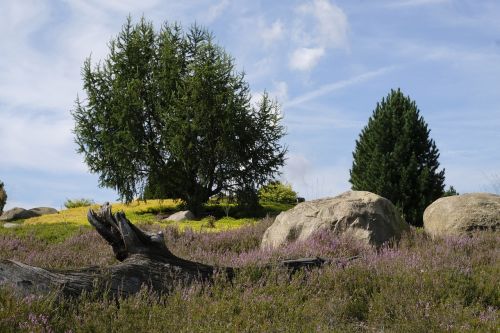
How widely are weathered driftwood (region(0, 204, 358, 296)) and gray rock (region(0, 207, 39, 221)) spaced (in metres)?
24.6

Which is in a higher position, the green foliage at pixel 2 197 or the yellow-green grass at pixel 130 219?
the green foliage at pixel 2 197

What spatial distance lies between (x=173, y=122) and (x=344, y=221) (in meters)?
15.3

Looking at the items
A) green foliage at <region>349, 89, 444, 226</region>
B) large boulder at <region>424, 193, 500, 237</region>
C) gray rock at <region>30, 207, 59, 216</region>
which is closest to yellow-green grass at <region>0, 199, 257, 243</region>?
gray rock at <region>30, 207, 59, 216</region>

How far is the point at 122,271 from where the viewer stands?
240 inches

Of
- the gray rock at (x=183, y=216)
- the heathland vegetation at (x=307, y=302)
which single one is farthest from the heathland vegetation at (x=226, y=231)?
the gray rock at (x=183, y=216)

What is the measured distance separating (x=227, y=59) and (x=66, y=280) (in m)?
21.8

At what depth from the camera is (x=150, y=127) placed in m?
27.3

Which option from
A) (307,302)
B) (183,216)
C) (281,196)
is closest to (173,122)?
(183,216)

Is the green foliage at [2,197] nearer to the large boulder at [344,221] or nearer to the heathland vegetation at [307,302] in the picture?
the large boulder at [344,221]

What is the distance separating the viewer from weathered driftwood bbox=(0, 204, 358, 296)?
5371 millimetres

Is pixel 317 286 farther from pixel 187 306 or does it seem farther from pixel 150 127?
pixel 150 127

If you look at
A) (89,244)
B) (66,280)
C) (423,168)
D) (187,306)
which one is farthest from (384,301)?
(423,168)

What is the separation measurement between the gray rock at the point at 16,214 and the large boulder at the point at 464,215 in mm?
22886

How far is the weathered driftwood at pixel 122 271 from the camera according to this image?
5.37 metres
